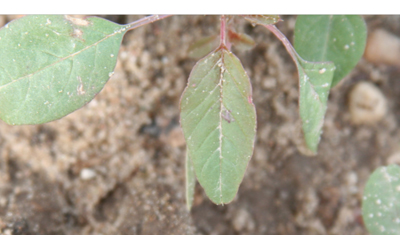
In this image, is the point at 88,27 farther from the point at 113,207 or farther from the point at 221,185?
the point at 113,207

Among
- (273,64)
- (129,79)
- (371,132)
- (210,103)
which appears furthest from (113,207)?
(371,132)

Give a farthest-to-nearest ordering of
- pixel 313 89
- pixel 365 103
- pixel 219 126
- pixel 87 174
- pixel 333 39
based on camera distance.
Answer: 1. pixel 365 103
2. pixel 87 174
3. pixel 333 39
4. pixel 313 89
5. pixel 219 126

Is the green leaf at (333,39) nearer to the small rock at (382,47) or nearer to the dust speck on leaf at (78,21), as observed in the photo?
the small rock at (382,47)

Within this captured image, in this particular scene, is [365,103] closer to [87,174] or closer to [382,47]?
[382,47]

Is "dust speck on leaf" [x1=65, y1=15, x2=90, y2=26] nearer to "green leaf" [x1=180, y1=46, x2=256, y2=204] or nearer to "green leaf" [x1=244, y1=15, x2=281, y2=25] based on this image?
"green leaf" [x1=180, y1=46, x2=256, y2=204]

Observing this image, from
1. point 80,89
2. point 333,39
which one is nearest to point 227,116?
point 80,89

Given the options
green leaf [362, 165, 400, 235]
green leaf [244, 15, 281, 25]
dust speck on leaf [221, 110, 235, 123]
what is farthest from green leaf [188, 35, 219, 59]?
green leaf [362, 165, 400, 235]

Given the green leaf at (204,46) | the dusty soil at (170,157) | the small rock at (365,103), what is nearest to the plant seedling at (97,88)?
the green leaf at (204,46)
